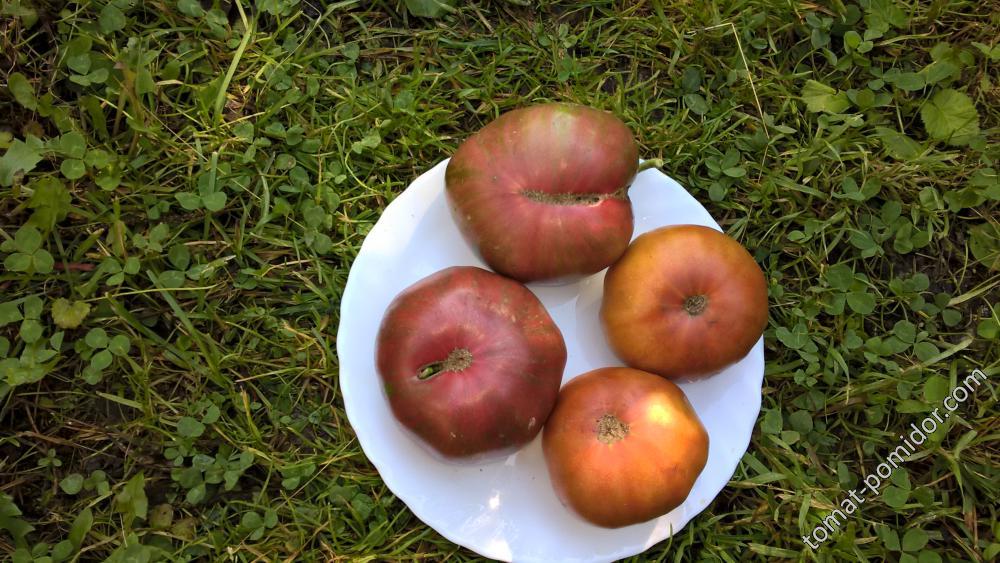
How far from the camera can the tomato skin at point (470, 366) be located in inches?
61.0

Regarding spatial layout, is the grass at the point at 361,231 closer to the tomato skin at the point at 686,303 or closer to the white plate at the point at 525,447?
the white plate at the point at 525,447

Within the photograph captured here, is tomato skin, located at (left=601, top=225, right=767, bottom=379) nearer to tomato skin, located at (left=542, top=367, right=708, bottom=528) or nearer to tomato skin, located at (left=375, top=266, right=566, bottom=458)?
tomato skin, located at (left=542, top=367, right=708, bottom=528)

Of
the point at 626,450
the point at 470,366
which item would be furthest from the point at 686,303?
→ the point at 470,366

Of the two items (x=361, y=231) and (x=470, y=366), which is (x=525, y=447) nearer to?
(x=470, y=366)

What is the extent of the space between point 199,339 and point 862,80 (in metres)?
1.96

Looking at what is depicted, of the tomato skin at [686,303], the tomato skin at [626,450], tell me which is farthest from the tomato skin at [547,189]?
the tomato skin at [626,450]

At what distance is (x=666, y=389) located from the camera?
1.64 metres

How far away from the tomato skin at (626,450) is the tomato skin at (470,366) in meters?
0.09

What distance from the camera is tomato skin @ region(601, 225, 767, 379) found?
1634 mm

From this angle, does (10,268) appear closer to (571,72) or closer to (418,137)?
(418,137)

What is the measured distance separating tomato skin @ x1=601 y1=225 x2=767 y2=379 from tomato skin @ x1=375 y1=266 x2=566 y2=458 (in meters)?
0.19

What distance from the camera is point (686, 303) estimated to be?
164 cm

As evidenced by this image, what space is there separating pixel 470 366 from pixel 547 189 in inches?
15.7

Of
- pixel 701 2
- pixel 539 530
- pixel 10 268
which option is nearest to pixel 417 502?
pixel 539 530
